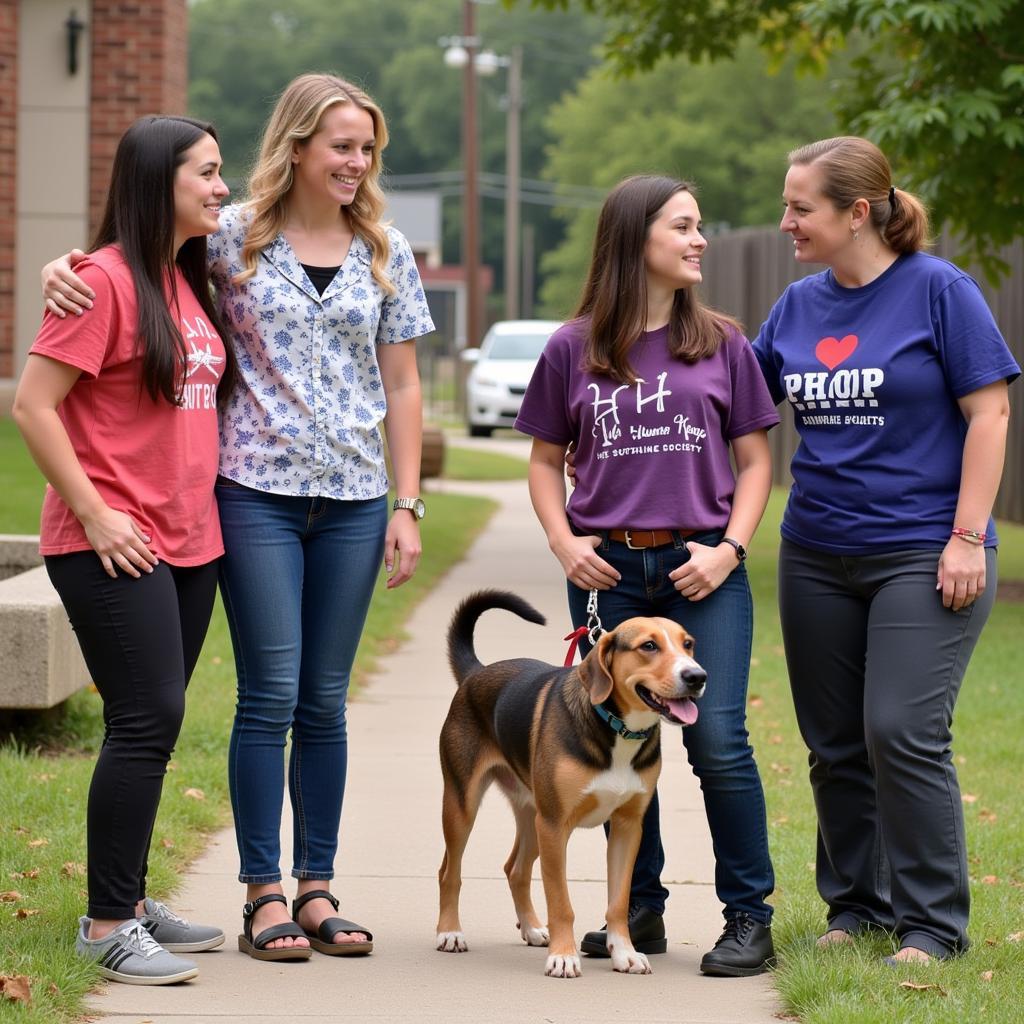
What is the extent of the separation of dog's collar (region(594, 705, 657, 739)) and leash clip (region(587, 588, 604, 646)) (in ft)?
0.77

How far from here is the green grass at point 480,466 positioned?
2229cm

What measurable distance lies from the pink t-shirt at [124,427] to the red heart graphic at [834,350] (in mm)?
1590

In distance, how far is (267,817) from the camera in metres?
4.68

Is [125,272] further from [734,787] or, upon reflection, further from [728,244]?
[728,244]

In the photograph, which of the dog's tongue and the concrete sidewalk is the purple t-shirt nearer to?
the dog's tongue

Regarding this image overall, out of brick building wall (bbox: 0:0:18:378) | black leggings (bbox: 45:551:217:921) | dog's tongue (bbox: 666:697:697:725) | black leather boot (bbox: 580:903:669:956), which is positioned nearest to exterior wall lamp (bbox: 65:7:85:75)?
brick building wall (bbox: 0:0:18:378)

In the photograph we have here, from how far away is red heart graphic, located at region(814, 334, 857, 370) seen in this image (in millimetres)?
4543

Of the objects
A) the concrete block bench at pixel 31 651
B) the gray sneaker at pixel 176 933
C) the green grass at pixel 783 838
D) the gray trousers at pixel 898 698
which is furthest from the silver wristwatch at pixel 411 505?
the concrete block bench at pixel 31 651

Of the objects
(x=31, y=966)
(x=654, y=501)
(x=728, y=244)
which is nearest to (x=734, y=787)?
(x=654, y=501)

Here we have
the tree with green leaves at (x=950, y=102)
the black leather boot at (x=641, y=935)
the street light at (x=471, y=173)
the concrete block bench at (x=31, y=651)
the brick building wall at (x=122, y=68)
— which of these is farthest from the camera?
the street light at (x=471, y=173)

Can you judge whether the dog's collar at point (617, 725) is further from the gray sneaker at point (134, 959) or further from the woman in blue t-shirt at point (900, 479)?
the gray sneaker at point (134, 959)

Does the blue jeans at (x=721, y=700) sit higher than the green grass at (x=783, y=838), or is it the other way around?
the blue jeans at (x=721, y=700)

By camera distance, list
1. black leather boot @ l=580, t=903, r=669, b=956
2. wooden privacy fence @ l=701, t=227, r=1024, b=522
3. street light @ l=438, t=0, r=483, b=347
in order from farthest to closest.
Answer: street light @ l=438, t=0, r=483, b=347
wooden privacy fence @ l=701, t=227, r=1024, b=522
black leather boot @ l=580, t=903, r=669, b=956

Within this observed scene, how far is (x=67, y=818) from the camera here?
5867mm
